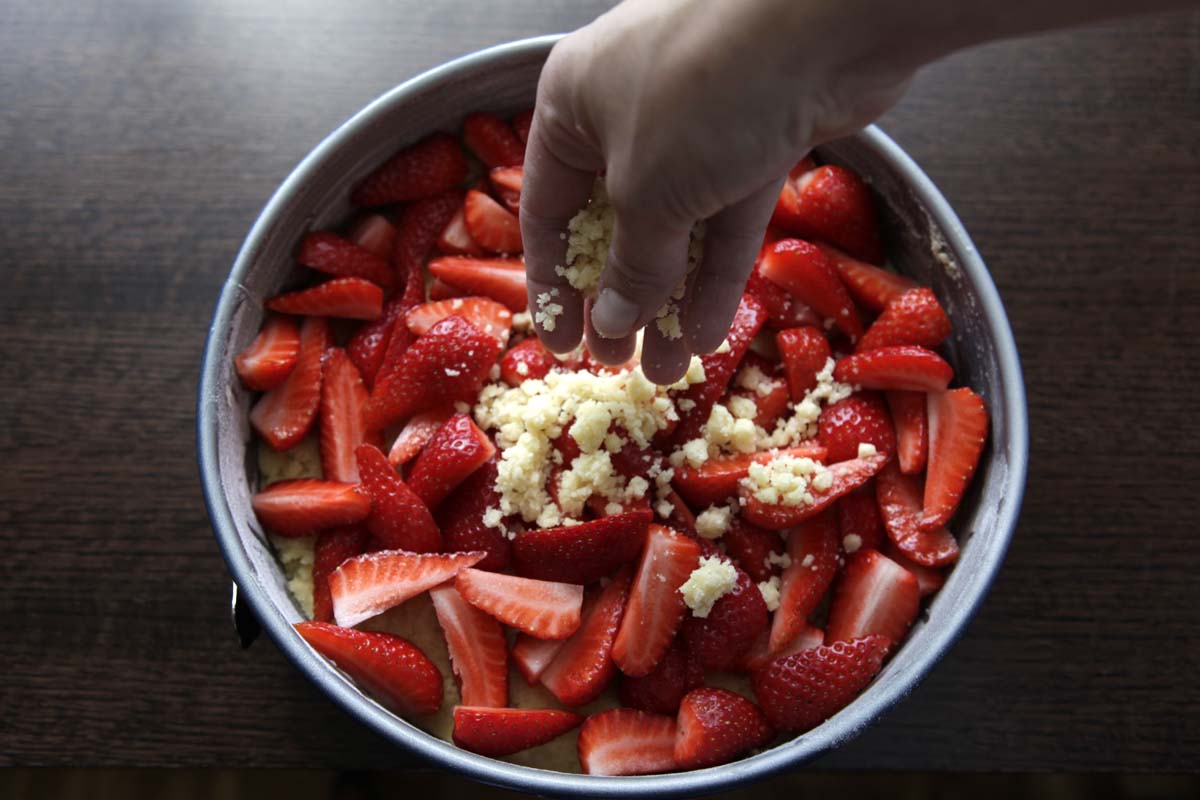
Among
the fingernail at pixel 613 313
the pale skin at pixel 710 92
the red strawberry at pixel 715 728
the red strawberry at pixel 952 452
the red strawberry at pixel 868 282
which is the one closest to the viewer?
the pale skin at pixel 710 92

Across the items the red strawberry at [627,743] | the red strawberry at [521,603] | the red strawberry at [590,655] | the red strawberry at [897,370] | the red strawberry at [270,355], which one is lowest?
the red strawberry at [627,743]

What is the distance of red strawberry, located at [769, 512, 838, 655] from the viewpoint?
45.8 inches

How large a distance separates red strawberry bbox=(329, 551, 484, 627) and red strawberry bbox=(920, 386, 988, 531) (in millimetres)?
588

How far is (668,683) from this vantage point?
1144 mm

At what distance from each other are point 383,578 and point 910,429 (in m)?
0.71

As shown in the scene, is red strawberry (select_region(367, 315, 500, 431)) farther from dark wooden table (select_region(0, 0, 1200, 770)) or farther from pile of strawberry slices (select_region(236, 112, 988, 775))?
dark wooden table (select_region(0, 0, 1200, 770))

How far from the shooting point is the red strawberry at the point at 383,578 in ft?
3.72

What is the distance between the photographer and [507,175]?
4.30 feet

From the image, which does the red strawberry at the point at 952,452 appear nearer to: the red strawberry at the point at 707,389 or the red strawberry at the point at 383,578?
the red strawberry at the point at 707,389

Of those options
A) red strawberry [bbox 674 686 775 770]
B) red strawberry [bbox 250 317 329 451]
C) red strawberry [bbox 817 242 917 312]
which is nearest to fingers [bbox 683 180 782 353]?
red strawberry [bbox 817 242 917 312]

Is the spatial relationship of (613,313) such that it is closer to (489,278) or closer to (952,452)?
(489,278)

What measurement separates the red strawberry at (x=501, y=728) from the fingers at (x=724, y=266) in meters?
0.48

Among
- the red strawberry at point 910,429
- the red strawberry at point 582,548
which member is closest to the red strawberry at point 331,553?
the red strawberry at point 582,548

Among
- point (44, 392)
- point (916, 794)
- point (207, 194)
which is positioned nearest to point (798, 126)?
point (207, 194)
